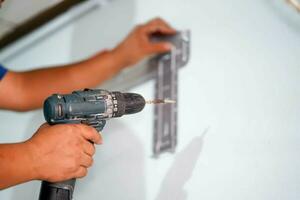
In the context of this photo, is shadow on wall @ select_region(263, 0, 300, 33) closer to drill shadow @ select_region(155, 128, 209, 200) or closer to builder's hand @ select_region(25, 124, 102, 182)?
drill shadow @ select_region(155, 128, 209, 200)

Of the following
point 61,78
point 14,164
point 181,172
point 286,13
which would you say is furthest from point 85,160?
point 286,13

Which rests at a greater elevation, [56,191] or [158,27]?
[158,27]

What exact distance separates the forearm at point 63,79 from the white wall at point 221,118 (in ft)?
0.43

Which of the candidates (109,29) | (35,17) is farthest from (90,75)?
(35,17)

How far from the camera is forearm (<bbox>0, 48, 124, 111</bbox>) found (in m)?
1.10

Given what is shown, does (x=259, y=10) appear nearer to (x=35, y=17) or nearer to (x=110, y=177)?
(x=110, y=177)

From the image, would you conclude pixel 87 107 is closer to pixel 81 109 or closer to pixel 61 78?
pixel 81 109

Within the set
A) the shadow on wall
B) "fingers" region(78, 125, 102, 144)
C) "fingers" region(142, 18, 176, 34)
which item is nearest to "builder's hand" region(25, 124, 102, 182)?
"fingers" region(78, 125, 102, 144)

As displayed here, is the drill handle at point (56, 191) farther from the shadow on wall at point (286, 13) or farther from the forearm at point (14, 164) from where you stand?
the shadow on wall at point (286, 13)

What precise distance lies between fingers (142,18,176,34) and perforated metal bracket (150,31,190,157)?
3 centimetres

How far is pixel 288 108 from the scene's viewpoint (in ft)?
2.67

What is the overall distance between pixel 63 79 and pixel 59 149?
0.43m

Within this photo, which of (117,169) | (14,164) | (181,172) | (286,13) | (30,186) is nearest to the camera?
(14,164)

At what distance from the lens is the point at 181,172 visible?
3.19 ft
